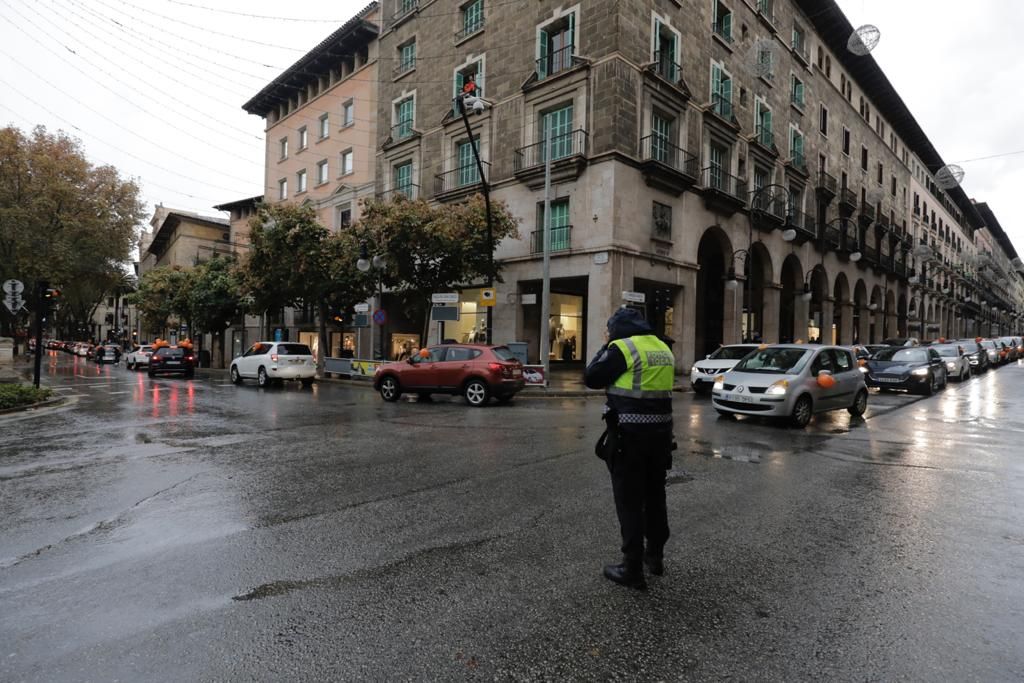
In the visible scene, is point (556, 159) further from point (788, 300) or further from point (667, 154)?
point (788, 300)

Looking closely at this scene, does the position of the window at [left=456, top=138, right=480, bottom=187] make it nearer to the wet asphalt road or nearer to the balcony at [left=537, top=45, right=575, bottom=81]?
the balcony at [left=537, top=45, right=575, bottom=81]

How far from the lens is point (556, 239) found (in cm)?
2195

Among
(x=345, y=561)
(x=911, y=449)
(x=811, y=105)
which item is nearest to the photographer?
(x=345, y=561)

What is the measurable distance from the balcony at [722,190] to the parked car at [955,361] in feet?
31.5

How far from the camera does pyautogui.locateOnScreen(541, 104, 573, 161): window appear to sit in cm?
2172

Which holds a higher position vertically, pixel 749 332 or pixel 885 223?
pixel 885 223

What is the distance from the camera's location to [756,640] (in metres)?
2.83

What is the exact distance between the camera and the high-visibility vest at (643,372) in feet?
11.5

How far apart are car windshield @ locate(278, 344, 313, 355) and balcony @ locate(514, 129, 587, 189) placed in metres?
10.6

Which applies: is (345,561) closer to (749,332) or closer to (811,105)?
(749,332)

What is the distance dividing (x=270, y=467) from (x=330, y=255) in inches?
690

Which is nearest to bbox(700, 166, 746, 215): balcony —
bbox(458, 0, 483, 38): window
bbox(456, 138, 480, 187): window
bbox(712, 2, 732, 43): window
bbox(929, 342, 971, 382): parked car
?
bbox(712, 2, 732, 43): window

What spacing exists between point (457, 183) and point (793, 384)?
19.1 metres

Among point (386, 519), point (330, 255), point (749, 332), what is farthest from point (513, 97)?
point (386, 519)
